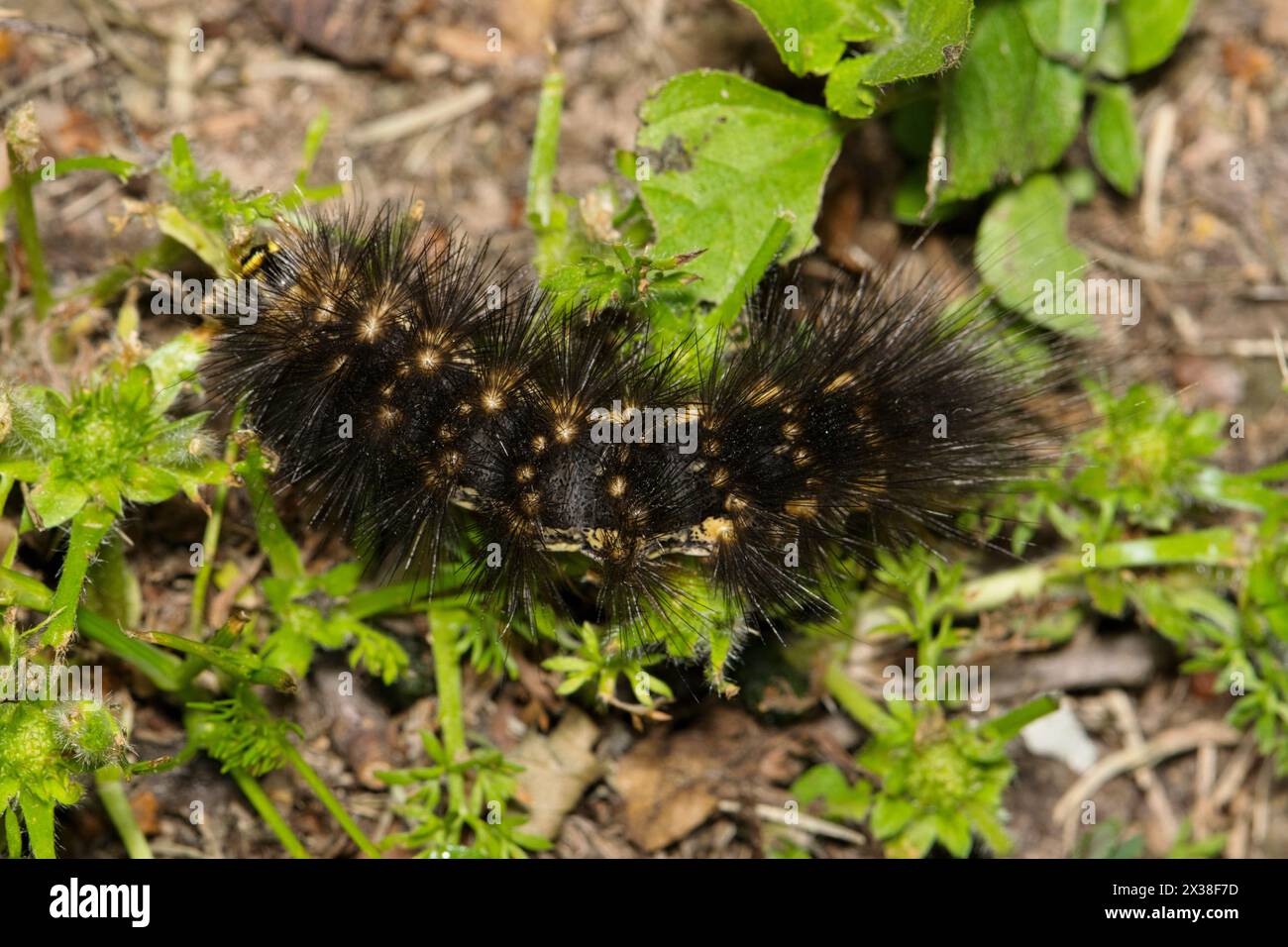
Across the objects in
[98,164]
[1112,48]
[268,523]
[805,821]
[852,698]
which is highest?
[1112,48]

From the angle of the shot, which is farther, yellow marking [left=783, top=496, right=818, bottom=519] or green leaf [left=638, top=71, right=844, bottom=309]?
green leaf [left=638, top=71, right=844, bottom=309]

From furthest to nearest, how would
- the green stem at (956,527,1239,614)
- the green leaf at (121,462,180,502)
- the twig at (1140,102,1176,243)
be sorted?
the twig at (1140,102,1176,243) < the green stem at (956,527,1239,614) < the green leaf at (121,462,180,502)

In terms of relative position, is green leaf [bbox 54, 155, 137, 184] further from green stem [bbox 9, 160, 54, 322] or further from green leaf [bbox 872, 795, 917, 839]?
green leaf [bbox 872, 795, 917, 839]

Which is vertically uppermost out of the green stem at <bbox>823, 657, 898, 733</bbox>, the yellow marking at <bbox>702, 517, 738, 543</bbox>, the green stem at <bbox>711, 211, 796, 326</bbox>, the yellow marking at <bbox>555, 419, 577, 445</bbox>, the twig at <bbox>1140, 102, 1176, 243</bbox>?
the twig at <bbox>1140, 102, 1176, 243</bbox>

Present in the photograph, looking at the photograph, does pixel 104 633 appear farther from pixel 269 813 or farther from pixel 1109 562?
pixel 1109 562

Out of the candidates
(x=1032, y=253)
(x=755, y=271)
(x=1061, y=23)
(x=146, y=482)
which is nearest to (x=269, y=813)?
(x=146, y=482)

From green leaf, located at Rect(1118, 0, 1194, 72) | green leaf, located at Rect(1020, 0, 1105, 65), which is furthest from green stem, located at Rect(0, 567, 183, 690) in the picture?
green leaf, located at Rect(1118, 0, 1194, 72)

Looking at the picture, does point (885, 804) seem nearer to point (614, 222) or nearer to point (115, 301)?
point (614, 222)
